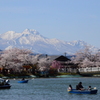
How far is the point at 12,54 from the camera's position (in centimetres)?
10944

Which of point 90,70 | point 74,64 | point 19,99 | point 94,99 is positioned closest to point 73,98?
point 94,99

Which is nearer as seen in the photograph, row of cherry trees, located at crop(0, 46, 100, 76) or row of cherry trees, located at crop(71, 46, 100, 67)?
row of cherry trees, located at crop(0, 46, 100, 76)

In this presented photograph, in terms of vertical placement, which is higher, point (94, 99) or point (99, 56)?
→ point (99, 56)

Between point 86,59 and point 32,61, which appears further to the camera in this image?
point 86,59

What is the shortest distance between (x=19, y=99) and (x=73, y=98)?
654 centimetres

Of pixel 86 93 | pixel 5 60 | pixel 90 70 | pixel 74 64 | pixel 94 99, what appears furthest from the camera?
pixel 74 64

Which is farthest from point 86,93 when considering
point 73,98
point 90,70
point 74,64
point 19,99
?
point 74,64

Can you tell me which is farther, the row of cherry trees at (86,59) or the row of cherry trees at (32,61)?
the row of cherry trees at (86,59)

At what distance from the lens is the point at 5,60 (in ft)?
342

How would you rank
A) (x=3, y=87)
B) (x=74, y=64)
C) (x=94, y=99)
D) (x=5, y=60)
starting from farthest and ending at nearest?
(x=74, y=64), (x=5, y=60), (x=3, y=87), (x=94, y=99)

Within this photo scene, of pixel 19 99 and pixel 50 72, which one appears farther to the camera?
pixel 50 72

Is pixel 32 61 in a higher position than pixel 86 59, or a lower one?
lower

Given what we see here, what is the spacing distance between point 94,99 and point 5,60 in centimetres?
6185

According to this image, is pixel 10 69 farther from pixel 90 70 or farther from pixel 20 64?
pixel 90 70
